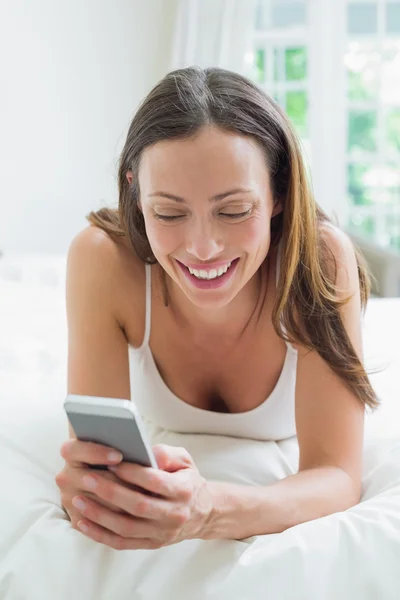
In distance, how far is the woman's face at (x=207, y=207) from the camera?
124cm

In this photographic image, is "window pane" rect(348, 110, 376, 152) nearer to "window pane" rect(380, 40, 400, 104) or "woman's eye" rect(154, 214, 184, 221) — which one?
"window pane" rect(380, 40, 400, 104)

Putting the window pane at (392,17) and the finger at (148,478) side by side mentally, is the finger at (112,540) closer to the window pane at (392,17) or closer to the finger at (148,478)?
the finger at (148,478)

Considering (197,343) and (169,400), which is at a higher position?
(197,343)

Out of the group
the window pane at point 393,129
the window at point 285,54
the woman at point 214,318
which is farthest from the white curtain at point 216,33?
the woman at point 214,318

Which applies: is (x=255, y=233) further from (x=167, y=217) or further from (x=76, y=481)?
(x=76, y=481)

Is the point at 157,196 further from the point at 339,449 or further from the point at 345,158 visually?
the point at 345,158

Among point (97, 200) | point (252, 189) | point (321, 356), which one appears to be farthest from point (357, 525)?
point (97, 200)

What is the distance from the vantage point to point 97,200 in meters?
4.54

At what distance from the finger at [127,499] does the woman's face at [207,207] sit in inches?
15.3

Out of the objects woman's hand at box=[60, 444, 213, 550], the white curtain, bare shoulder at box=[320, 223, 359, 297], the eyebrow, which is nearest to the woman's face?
the eyebrow

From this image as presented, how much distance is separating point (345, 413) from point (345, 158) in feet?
11.4

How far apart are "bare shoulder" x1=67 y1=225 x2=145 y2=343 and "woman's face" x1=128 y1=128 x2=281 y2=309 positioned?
0.24 metres

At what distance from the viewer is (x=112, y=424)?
0.96 m

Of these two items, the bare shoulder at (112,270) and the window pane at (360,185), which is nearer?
the bare shoulder at (112,270)
